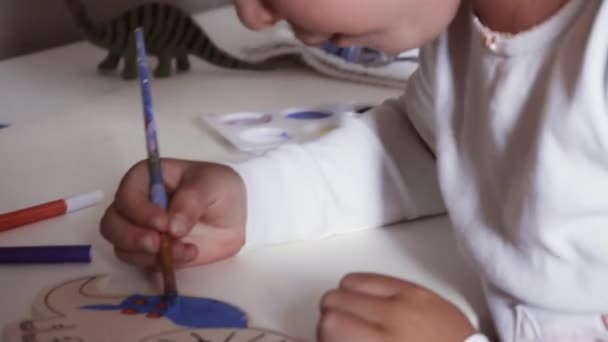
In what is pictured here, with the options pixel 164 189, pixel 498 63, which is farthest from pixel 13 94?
pixel 498 63

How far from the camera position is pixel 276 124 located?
26.9 inches

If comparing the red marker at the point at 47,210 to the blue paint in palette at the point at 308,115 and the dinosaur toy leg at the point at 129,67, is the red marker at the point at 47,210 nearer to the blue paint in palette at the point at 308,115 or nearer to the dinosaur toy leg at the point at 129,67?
the blue paint in palette at the point at 308,115

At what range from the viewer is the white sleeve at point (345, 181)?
531 mm

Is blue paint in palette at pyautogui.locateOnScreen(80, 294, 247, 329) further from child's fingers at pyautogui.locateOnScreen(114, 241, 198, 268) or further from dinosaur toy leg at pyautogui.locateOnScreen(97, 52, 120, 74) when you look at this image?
dinosaur toy leg at pyautogui.locateOnScreen(97, 52, 120, 74)

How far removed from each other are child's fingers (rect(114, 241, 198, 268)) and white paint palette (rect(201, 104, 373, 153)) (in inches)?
6.7

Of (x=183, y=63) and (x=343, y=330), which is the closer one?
(x=343, y=330)

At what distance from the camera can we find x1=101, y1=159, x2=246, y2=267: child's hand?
0.47m

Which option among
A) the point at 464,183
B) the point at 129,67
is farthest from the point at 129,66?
the point at 464,183

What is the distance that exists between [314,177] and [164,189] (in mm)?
105

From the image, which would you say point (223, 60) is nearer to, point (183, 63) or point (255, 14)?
point (183, 63)

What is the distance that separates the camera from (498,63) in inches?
18.0

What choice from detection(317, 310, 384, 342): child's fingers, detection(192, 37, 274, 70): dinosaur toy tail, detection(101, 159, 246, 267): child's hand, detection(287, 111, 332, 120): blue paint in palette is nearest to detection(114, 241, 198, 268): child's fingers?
detection(101, 159, 246, 267): child's hand

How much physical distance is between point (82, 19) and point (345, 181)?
38cm

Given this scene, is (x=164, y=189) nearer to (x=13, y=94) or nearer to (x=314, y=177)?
(x=314, y=177)
